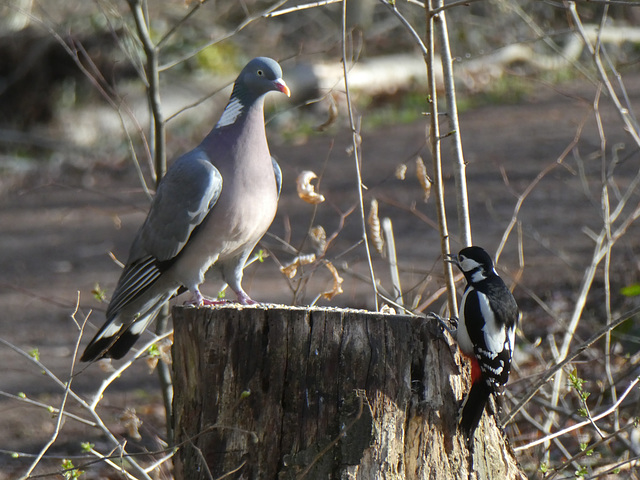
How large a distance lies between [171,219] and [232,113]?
0.52 metres

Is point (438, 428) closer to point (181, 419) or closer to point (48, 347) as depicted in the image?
point (181, 419)

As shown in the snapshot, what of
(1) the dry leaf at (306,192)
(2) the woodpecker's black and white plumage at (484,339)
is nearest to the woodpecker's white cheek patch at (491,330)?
(2) the woodpecker's black and white plumage at (484,339)

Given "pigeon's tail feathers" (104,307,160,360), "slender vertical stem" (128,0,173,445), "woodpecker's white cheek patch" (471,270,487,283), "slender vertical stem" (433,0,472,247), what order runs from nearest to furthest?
"woodpecker's white cheek patch" (471,270,487,283) → "slender vertical stem" (433,0,472,247) → "pigeon's tail feathers" (104,307,160,360) → "slender vertical stem" (128,0,173,445)

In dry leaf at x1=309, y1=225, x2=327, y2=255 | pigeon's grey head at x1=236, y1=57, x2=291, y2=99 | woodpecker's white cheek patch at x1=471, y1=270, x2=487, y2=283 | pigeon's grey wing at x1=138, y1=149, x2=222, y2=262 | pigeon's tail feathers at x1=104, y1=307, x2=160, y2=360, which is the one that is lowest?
pigeon's tail feathers at x1=104, y1=307, x2=160, y2=360

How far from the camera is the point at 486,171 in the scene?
959 centimetres

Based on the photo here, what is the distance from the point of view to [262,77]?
3.40m

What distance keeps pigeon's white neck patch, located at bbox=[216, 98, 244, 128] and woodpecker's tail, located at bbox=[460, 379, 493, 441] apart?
1.51 meters

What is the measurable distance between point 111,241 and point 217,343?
266 inches

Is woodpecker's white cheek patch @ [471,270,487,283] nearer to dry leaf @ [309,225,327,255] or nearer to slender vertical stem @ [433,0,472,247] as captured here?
slender vertical stem @ [433,0,472,247]

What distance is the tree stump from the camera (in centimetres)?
253

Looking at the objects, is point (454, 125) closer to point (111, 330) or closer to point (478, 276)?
point (478, 276)

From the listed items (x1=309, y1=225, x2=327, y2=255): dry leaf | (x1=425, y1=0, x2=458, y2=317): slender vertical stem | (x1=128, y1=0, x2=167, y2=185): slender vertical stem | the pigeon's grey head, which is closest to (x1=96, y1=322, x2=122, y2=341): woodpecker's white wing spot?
(x1=128, y1=0, x2=167, y2=185): slender vertical stem

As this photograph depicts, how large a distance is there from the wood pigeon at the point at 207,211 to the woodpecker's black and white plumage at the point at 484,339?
97cm

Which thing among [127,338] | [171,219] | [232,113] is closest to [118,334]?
[127,338]
